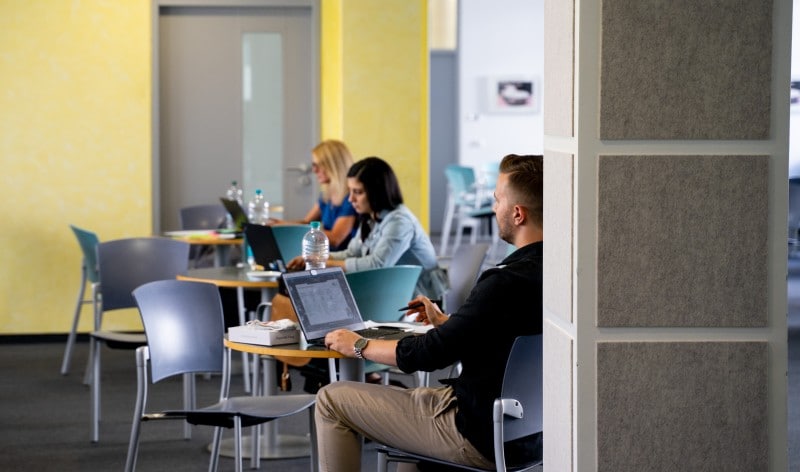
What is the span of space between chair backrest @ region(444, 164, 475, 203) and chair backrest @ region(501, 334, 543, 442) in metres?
11.0

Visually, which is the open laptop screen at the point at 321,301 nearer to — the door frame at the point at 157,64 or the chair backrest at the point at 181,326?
the chair backrest at the point at 181,326

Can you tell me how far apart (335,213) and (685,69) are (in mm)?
4702

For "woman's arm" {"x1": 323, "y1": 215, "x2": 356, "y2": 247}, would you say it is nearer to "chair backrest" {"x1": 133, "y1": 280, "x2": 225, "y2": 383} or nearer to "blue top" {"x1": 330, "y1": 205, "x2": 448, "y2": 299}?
"blue top" {"x1": 330, "y1": 205, "x2": 448, "y2": 299}

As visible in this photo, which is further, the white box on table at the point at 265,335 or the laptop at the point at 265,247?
the laptop at the point at 265,247

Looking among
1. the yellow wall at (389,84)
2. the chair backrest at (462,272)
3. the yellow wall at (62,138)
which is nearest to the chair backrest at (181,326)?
the chair backrest at (462,272)

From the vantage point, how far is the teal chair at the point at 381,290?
4.44 meters

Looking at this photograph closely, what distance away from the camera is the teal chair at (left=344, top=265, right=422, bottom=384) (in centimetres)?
444

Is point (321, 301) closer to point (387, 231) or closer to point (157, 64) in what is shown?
point (387, 231)

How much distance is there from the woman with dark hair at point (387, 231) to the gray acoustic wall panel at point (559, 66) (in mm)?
2921

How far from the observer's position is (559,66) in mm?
2436

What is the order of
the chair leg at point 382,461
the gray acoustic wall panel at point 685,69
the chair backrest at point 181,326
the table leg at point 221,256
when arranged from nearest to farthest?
the gray acoustic wall panel at point 685,69 → the chair leg at point 382,461 → the chair backrest at point 181,326 → the table leg at point 221,256

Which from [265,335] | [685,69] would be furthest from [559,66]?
[265,335]

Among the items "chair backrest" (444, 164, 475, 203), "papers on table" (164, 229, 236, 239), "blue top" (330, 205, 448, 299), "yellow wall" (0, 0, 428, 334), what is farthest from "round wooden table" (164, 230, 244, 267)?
"chair backrest" (444, 164, 475, 203)

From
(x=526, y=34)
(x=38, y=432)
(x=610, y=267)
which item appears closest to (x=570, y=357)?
(x=610, y=267)
